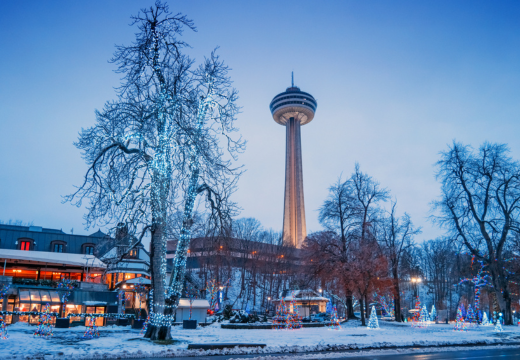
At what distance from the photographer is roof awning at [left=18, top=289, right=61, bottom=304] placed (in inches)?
1339

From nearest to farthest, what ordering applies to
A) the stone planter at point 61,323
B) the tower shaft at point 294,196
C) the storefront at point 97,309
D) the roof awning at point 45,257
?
the stone planter at point 61,323
the storefront at point 97,309
the roof awning at point 45,257
the tower shaft at point 294,196

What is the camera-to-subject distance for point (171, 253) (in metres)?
95.9

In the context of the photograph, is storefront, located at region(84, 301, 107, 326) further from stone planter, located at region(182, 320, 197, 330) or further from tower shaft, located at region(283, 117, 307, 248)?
tower shaft, located at region(283, 117, 307, 248)

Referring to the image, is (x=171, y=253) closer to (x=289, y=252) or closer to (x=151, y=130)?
(x=289, y=252)

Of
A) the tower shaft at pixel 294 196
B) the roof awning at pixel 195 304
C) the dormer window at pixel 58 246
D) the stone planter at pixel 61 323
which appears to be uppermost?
the tower shaft at pixel 294 196

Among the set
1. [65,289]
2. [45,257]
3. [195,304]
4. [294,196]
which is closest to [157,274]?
[195,304]

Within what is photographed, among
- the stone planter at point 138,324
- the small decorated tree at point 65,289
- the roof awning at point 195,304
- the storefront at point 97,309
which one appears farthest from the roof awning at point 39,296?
the stone planter at point 138,324

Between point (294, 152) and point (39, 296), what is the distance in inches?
3966

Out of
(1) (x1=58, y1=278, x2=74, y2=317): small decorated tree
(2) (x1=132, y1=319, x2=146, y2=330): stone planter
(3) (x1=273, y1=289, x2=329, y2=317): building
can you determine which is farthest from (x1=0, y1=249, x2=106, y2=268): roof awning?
(3) (x1=273, y1=289, x2=329, y2=317): building

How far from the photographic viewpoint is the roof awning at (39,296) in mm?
34000

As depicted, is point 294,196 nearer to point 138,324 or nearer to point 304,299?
point 304,299

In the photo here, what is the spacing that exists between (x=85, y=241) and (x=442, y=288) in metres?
61.3

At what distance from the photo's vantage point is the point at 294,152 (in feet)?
421

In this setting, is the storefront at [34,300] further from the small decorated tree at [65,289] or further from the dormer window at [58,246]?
the dormer window at [58,246]
